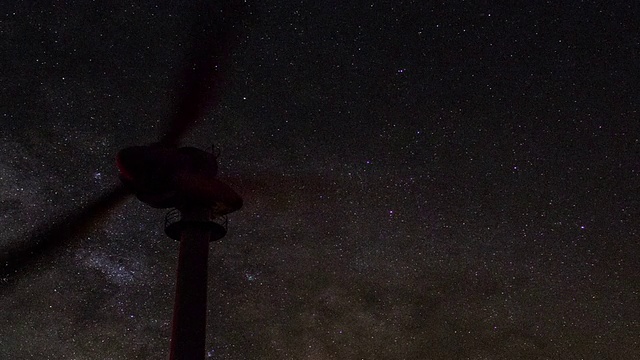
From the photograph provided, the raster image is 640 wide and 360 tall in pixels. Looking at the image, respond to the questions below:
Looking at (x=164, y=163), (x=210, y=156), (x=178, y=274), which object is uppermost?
(x=210, y=156)

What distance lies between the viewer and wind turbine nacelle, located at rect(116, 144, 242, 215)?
1912 cm

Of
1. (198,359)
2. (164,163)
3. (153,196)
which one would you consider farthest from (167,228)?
(198,359)

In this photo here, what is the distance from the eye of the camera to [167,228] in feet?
69.7

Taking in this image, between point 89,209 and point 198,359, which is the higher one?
point 89,209

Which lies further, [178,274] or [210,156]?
[210,156]

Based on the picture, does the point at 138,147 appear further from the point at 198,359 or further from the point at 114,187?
the point at 198,359

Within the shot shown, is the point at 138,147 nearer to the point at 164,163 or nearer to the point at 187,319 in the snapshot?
the point at 164,163

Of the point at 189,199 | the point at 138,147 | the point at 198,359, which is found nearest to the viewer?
the point at 198,359

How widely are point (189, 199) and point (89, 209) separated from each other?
375cm

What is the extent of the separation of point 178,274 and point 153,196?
3.05 meters

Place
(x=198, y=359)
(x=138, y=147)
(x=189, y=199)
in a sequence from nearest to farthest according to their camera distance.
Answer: (x=198, y=359)
(x=138, y=147)
(x=189, y=199)

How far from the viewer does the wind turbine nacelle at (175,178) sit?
19125 millimetres

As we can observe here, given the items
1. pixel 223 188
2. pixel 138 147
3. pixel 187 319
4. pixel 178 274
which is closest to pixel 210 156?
pixel 223 188

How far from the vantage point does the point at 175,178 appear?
1995cm
